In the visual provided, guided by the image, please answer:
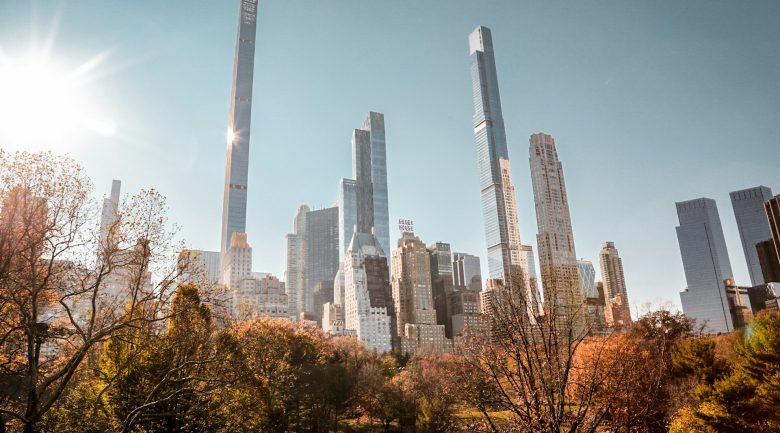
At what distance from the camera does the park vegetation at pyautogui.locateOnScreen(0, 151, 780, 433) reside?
11.7 m

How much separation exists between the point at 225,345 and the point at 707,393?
3269 centimetres

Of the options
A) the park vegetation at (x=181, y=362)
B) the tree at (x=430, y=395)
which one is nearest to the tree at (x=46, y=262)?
the park vegetation at (x=181, y=362)

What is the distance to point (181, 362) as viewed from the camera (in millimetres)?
20828

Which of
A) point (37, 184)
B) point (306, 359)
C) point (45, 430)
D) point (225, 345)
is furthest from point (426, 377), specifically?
point (37, 184)

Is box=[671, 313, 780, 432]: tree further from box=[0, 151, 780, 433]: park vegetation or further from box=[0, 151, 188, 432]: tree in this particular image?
box=[0, 151, 188, 432]: tree

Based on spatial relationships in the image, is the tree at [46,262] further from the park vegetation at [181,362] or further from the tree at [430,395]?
the tree at [430,395]

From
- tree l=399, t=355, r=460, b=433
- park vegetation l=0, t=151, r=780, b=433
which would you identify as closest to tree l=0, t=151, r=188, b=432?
park vegetation l=0, t=151, r=780, b=433

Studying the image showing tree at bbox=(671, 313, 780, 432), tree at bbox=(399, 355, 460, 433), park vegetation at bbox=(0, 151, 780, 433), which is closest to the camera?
park vegetation at bbox=(0, 151, 780, 433)

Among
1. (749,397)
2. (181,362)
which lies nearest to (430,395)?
(749,397)

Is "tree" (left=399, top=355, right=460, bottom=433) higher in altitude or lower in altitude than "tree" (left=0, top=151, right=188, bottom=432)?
lower

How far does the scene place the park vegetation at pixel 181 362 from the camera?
11.7 meters

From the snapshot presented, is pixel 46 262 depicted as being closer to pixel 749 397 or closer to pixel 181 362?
pixel 181 362

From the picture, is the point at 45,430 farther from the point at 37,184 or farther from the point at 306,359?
the point at 306,359

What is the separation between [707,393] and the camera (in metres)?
33.8
